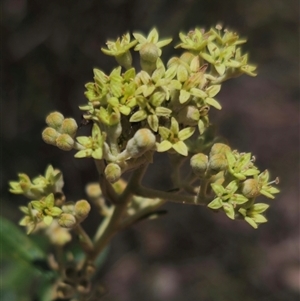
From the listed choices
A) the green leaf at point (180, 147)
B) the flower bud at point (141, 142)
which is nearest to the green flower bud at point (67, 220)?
the flower bud at point (141, 142)

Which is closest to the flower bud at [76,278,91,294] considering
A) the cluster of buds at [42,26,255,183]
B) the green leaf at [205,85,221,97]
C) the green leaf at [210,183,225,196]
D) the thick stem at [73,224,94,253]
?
the thick stem at [73,224,94,253]

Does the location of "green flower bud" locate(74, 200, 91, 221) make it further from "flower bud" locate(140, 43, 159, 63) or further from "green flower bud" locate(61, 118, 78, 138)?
"flower bud" locate(140, 43, 159, 63)

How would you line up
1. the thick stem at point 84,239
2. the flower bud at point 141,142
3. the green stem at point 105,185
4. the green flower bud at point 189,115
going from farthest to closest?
1. the thick stem at point 84,239
2. the green stem at point 105,185
3. the green flower bud at point 189,115
4. the flower bud at point 141,142

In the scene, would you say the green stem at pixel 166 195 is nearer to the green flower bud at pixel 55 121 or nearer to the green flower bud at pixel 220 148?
the green flower bud at pixel 220 148

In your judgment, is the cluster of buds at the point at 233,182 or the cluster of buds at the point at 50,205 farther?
the cluster of buds at the point at 50,205

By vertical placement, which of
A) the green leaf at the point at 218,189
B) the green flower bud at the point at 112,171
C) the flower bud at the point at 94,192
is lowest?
the flower bud at the point at 94,192

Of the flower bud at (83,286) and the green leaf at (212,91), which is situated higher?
the green leaf at (212,91)

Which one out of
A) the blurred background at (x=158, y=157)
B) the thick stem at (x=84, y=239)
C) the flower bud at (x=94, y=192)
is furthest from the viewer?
the blurred background at (x=158, y=157)
